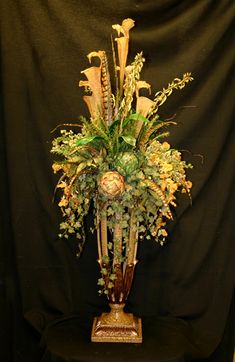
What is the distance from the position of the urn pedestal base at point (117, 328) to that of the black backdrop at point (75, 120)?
366 millimetres

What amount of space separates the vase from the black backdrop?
380 mm

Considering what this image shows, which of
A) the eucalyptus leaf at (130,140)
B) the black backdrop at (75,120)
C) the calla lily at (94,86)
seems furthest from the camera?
the black backdrop at (75,120)

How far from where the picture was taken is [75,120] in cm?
194

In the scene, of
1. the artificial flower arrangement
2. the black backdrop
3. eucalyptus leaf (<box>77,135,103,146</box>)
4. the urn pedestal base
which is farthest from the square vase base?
eucalyptus leaf (<box>77,135,103,146</box>)

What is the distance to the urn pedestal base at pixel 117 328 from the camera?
1.59m

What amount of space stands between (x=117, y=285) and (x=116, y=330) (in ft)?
0.56

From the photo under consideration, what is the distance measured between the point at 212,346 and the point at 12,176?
116 centimetres

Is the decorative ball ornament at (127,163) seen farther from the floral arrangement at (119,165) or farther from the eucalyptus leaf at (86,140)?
the eucalyptus leaf at (86,140)

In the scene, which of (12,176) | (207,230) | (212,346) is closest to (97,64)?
(12,176)

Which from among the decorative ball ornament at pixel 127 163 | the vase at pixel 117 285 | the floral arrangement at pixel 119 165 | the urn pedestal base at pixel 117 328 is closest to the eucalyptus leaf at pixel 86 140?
the floral arrangement at pixel 119 165

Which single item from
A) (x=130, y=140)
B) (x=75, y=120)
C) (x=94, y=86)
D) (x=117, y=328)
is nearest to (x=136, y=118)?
(x=130, y=140)

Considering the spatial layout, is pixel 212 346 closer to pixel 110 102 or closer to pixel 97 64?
pixel 110 102

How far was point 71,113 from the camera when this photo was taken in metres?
1.93

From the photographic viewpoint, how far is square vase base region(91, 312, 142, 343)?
1588 millimetres
